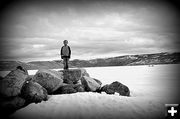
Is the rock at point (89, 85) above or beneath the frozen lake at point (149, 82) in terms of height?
above

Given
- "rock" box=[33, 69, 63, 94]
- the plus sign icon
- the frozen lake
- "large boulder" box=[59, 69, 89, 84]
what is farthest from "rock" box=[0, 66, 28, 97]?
the frozen lake

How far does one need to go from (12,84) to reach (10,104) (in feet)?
2.59

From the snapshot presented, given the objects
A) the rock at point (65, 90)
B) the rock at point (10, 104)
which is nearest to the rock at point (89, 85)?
the rock at point (65, 90)

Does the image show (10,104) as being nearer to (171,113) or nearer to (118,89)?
(118,89)

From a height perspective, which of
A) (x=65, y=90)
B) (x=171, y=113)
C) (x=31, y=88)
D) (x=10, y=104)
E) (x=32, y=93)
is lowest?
(x=171, y=113)

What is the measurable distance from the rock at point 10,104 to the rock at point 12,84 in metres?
0.19

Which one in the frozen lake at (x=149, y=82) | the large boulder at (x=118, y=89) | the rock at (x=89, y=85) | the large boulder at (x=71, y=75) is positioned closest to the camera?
the large boulder at (x=118, y=89)

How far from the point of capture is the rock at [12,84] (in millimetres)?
6191

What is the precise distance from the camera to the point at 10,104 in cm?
606

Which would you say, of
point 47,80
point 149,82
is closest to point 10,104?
point 47,80

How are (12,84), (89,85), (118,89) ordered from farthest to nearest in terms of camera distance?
(89,85)
(118,89)
(12,84)

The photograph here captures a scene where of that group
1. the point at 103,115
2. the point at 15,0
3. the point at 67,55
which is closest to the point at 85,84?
the point at 67,55

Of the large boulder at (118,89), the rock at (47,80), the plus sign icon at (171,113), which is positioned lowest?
the plus sign icon at (171,113)

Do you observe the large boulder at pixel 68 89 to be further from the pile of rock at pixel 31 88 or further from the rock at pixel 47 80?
the rock at pixel 47 80
